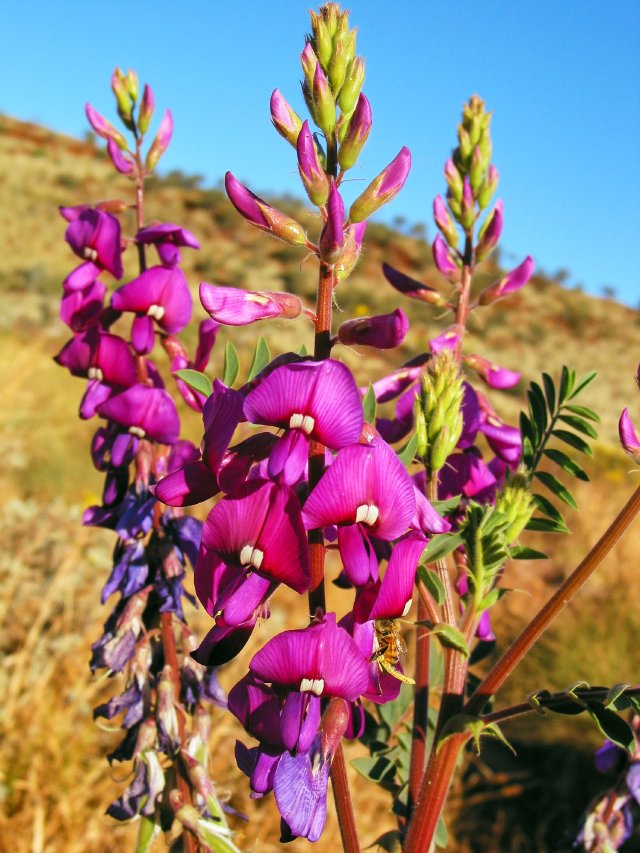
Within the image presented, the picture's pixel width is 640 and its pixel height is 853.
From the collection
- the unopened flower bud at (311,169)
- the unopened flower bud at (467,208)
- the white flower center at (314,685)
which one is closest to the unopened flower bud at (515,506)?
the white flower center at (314,685)

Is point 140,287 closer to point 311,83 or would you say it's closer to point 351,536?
point 311,83

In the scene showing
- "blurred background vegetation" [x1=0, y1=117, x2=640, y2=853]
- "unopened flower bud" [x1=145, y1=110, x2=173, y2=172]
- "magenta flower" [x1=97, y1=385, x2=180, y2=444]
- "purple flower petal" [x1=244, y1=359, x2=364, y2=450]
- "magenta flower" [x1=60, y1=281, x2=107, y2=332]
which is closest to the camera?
"purple flower petal" [x1=244, y1=359, x2=364, y2=450]

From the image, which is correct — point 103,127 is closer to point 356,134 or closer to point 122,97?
point 122,97

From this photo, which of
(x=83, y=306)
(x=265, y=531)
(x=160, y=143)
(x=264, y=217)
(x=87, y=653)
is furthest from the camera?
(x=87, y=653)

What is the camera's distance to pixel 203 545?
35.6 inches

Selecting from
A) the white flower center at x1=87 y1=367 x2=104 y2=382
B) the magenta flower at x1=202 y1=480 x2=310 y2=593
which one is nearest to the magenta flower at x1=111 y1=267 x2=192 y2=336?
the white flower center at x1=87 y1=367 x2=104 y2=382

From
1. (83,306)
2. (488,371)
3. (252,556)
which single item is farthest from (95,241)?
(252,556)

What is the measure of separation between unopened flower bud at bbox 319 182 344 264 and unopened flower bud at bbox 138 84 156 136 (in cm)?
88

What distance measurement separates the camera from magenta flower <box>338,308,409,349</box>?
2.89ft

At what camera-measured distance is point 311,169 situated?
0.86 m

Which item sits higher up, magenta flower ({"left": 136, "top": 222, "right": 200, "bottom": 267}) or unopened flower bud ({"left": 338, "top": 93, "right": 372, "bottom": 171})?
unopened flower bud ({"left": 338, "top": 93, "right": 372, "bottom": 171})

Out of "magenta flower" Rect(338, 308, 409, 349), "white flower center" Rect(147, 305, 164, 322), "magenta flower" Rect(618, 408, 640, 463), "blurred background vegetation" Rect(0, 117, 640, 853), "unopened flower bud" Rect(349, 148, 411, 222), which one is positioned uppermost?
"unopened flower bud" Rect(349, 148, 411, 222)

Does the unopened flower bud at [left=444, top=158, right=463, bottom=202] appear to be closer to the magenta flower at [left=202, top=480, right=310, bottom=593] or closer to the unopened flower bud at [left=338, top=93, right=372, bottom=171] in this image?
the unopened flower bud at [left=338, top=93, right=372, bottom=171]

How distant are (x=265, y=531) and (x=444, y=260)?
0.85m
